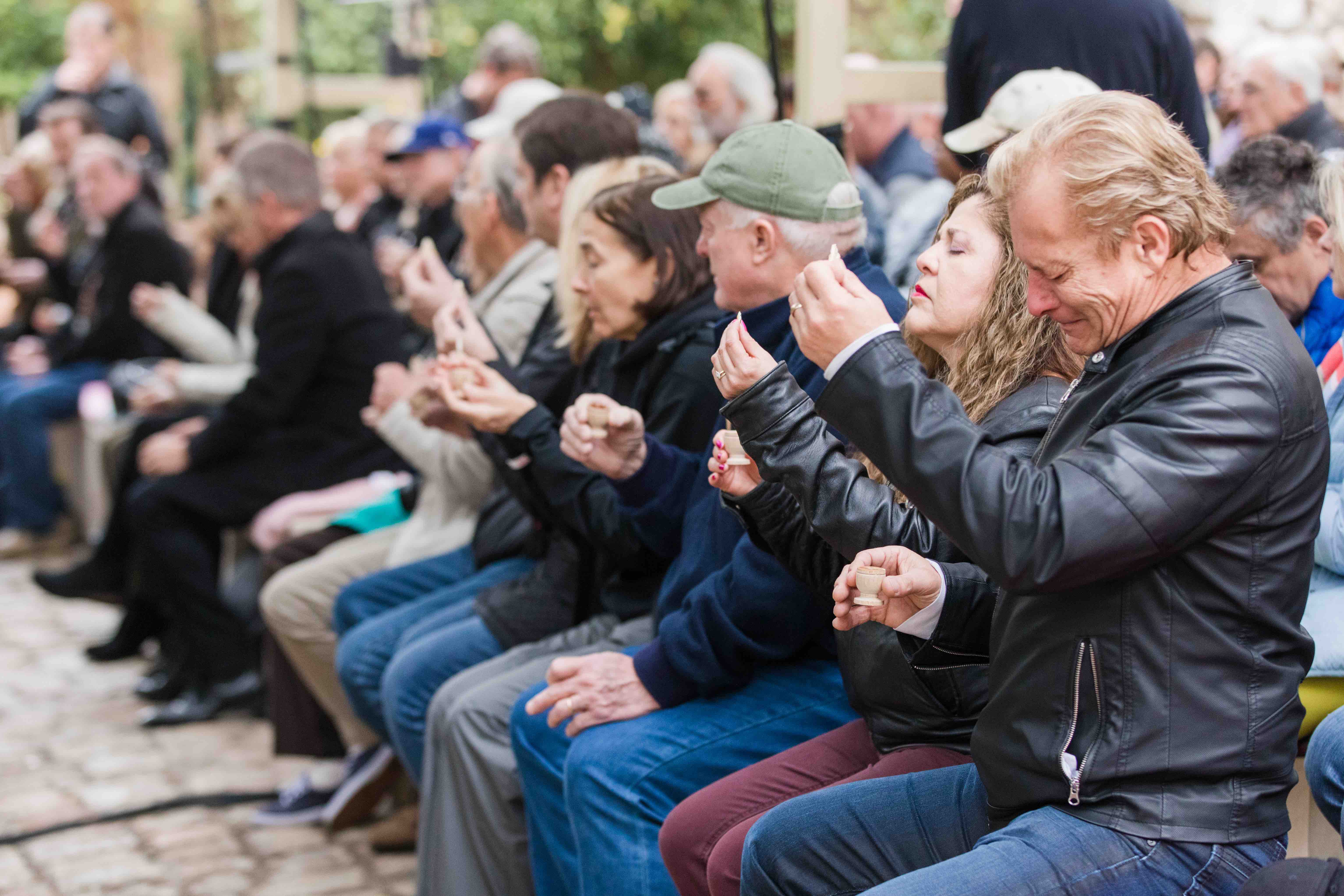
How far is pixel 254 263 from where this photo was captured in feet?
16.3

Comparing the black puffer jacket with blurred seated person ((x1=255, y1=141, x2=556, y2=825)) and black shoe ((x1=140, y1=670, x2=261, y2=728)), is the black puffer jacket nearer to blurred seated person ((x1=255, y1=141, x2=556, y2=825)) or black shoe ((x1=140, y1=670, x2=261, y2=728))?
blurred seated person ((x1=255, y1=141, x2=556, y2=825))

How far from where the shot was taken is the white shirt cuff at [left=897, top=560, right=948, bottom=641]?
195cm

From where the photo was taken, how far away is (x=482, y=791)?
301 centimetres

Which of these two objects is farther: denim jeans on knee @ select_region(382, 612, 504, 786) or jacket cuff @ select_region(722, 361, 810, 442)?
denim jeans on knee @ select_region(382, 612, 504, 786)

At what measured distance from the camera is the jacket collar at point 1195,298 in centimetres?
166

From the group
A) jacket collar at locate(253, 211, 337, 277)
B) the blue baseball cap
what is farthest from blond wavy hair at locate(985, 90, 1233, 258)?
the blue baseball cap

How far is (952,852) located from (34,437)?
6224mm

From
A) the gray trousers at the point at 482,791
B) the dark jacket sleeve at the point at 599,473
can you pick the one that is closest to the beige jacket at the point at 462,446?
the dark jacket sleeve at the point at 599,473

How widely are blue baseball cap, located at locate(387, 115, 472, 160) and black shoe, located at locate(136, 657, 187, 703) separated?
2.22m

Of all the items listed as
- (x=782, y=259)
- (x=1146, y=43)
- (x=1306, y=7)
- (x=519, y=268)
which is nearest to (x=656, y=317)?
(x=782, y=259)

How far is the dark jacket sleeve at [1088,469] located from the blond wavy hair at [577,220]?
1.70 m

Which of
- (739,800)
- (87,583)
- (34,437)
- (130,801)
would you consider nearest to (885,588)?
(739,800)

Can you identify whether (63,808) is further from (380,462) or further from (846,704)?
(846,704)

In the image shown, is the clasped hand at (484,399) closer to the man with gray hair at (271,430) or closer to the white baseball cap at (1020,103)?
the white baseball cap at (1020,103)
